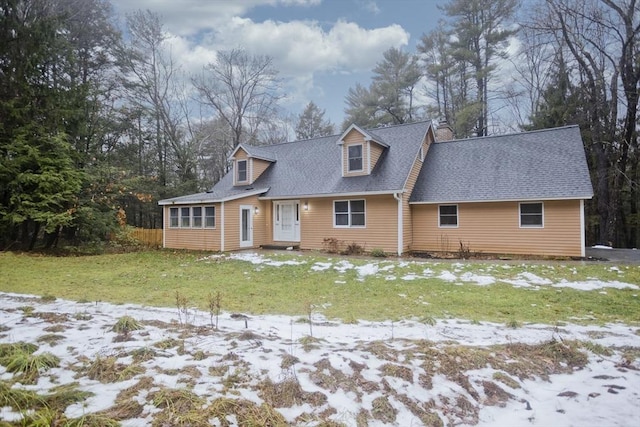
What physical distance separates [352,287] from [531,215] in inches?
338

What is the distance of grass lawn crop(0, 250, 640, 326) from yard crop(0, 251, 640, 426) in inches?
3.4

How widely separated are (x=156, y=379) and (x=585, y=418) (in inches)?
139

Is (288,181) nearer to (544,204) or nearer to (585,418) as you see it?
(544,204)

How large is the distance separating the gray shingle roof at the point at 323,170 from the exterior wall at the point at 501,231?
203 cm

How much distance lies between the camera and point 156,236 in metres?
20.4

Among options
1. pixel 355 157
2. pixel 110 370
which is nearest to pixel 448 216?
pixel 355 157

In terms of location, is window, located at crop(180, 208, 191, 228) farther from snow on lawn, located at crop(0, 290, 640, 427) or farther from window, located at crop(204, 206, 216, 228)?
snow on lawn, located at crop(0, 290, 640, 427)

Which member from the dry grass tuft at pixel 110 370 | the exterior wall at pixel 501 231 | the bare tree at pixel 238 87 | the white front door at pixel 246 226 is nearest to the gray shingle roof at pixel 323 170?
the white front door at pixel 246 226

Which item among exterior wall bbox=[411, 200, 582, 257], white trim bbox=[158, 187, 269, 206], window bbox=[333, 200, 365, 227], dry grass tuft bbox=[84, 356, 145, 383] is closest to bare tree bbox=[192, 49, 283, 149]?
white trim bbox=[158, 187, 269, 206]

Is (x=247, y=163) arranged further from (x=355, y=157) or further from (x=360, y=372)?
(x=360, y=372)

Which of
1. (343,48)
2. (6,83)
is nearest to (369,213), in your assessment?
(343,48)

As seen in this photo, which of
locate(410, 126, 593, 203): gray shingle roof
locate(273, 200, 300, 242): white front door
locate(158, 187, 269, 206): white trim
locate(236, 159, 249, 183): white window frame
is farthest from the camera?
locate(236, 159, 249, 183): white window frame

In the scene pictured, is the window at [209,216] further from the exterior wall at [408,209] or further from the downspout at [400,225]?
the exterior wall at [408,209]

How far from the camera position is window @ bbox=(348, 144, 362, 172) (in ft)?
51.6
